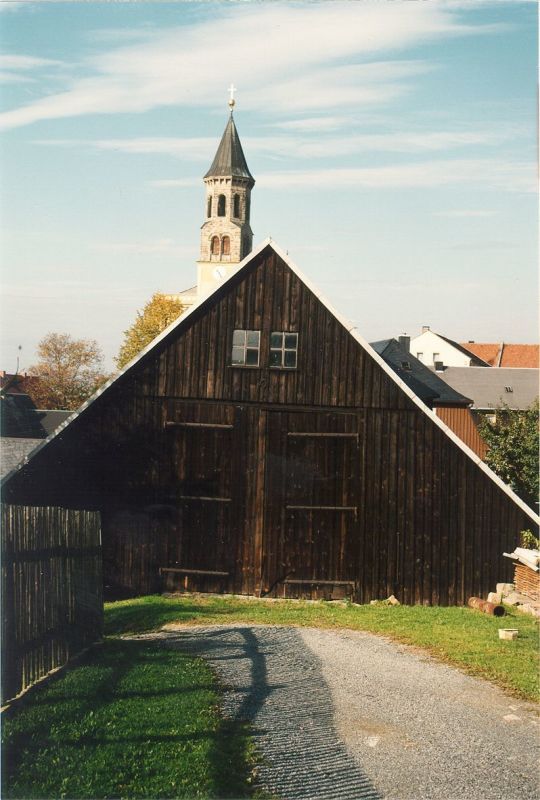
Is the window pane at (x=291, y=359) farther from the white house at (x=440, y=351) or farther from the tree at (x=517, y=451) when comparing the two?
the white house at (x=440, y=351)

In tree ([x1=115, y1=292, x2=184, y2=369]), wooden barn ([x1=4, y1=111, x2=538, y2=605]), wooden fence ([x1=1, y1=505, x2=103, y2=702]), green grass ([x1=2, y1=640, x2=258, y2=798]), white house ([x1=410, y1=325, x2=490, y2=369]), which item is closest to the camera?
green grass ([x1=2, y1=640, x2=258, y2=798])

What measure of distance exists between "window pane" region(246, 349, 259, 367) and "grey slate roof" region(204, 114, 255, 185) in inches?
3322

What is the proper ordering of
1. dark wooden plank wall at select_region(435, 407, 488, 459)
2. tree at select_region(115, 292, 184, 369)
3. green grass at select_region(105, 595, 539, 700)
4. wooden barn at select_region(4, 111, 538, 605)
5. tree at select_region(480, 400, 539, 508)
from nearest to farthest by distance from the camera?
green grass at select_region(105, 595, 539, 700), wooden barn at select_region(4, 111, 538, 605), tree at select_region(480, 400, 539, 508), dark wooden plank wall at select_region(435, 407, 488, 459), tree at select_region(115, 292, 184, 369)

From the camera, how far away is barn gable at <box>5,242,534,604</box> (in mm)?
20297

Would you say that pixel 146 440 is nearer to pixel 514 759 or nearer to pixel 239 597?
pixel 239 597

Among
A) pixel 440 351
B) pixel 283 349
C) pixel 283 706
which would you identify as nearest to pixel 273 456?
pixel 283 349

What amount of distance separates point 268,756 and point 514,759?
101 inches

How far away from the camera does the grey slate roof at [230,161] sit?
101 meters

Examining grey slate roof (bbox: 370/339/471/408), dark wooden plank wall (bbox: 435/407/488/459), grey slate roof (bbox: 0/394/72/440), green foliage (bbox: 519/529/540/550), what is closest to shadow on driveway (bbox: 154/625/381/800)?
green foliage (bbox: 519/529/540/550)

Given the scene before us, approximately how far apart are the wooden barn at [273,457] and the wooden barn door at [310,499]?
0.03m

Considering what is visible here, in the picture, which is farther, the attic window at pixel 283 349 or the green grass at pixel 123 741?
the attic window at pixel 283 349

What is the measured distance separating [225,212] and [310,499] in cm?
8555

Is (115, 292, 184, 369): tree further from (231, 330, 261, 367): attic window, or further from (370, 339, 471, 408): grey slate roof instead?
(231, 330, 261, 367): attic window

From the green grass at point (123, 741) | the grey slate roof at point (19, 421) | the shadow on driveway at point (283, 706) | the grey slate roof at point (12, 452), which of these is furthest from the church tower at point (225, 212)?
the green grass at point (123, 741)
